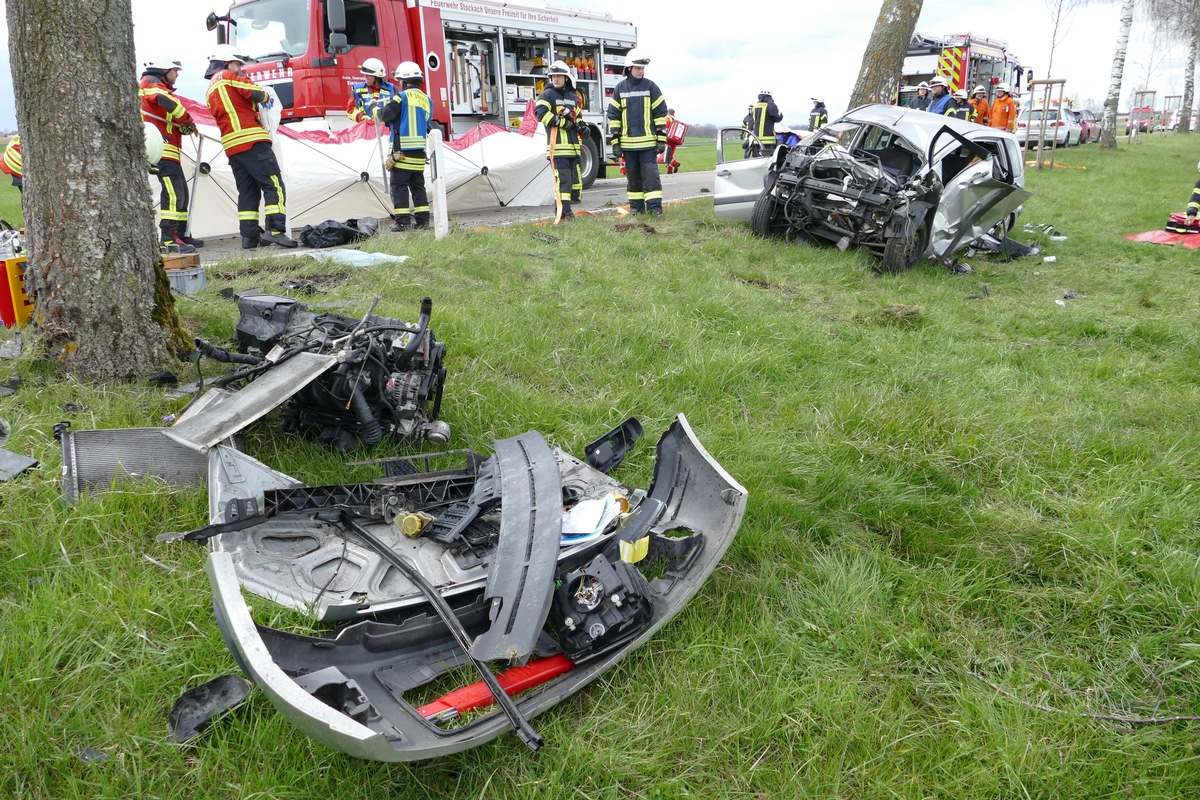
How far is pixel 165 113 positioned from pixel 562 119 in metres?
4.13

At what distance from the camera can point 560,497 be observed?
7.94 feet

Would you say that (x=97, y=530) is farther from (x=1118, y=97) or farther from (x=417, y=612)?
(x=1118, y=97)

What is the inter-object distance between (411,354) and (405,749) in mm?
1651

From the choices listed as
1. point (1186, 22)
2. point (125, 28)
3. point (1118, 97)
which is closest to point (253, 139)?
point (125, 28)

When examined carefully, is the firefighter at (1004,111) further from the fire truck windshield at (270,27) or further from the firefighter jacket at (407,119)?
the fire truck windshield at (270,27)

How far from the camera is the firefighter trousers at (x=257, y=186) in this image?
7.55 meters

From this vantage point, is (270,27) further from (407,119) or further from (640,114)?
(640,114)

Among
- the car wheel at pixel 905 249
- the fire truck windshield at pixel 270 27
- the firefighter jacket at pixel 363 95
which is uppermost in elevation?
the fire truck windshield at pixel 270 27

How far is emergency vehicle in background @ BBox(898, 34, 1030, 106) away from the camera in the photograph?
22766 mm

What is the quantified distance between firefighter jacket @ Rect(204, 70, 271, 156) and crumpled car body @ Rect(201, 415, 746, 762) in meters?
5.99

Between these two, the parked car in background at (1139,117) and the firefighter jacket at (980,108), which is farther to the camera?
the parked car in background at (1139,117)

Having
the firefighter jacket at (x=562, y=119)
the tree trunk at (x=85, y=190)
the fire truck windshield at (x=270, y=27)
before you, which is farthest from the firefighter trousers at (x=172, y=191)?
the tree trunk at (x=85, y=190)

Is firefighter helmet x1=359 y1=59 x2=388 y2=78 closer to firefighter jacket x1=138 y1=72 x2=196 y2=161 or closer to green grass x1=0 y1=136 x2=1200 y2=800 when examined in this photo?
firefighter jacket x1=138 y1=72 x2=196 y2=161

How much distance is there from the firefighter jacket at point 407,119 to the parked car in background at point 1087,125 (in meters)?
29.8
